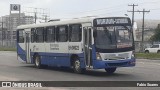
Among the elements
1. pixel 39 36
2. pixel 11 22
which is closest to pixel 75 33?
pixel 39 36

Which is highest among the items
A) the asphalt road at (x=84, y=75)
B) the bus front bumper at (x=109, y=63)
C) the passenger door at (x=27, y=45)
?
the passenger door at (x=27, y=45)

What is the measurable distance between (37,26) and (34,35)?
31.7 inches

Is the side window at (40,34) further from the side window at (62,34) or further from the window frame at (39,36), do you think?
the side window at (62,34)

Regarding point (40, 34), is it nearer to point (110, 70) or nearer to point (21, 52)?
point (21, 52)

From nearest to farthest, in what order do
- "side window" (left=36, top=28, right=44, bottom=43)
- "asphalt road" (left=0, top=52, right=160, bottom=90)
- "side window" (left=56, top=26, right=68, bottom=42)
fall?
"asphalt road" (left=0, top=52, right=160, bottom=90) → "side window" (left=56, top=26, right=68, bottom=42) → "side window" (left=36, top=28, right=44, bottom=43)

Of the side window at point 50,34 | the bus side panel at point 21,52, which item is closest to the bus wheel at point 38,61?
the bus side panel at point 21,52

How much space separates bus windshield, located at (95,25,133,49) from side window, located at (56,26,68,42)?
3283mm

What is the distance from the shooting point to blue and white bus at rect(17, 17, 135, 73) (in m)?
20.5

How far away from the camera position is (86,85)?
1638 centimetres

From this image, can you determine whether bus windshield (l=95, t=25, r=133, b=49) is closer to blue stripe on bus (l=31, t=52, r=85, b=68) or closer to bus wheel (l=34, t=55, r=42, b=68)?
blue stripe on bus (l=31, t=52, r=85, b=68)

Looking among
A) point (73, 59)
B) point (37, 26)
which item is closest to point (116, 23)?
point (73, 59)

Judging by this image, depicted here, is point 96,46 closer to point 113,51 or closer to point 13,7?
point 113,51

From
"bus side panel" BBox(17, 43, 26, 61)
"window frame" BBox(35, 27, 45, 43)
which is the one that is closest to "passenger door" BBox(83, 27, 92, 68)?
"window frame" BBox(35, 27, 45, 43)

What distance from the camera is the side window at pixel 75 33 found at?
22.0 metres
